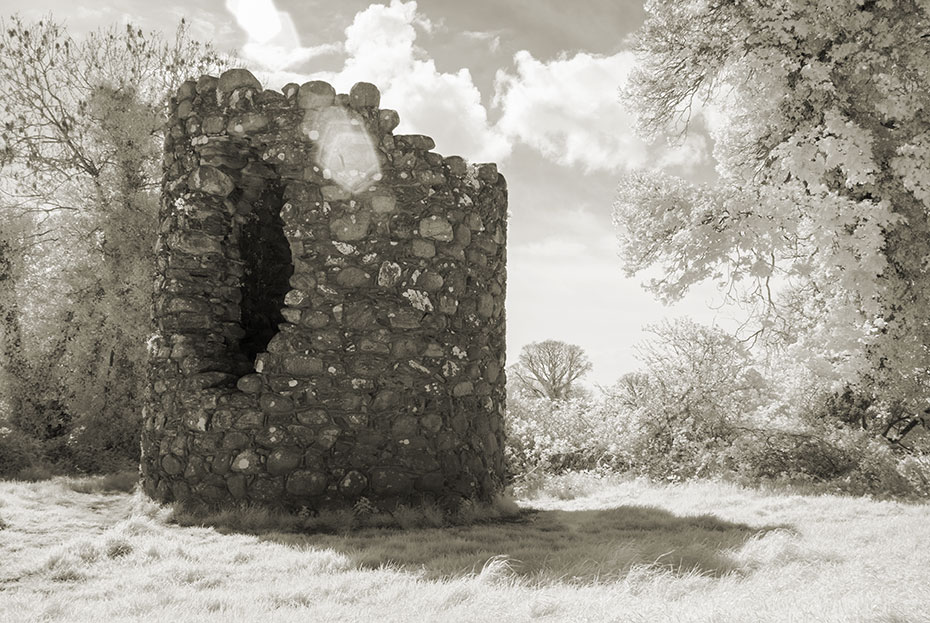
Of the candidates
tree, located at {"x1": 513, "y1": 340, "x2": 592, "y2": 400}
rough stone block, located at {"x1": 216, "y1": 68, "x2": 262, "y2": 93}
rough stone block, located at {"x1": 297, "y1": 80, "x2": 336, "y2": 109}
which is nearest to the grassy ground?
rough stone block, located at {"x1": 297, "y1": 80, "x2": 336, "y2": 109}

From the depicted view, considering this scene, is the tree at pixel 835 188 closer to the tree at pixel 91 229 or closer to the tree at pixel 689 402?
the tree at pixel 689 402

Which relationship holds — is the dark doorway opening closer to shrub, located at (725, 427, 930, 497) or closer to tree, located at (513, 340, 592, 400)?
shrub, located at (725, 427, 930, 497)

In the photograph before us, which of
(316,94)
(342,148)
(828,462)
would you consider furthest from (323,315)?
(828,462)

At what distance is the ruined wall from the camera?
6445 mm

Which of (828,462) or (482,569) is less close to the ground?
(828,462)

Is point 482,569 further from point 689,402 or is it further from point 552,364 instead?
point 552,364

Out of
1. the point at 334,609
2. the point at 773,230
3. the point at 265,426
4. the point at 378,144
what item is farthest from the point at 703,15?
the point at 334,609

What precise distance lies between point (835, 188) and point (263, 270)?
22.8ft

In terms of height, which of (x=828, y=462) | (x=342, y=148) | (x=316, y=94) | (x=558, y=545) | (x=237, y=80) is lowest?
(x=558, y=545)

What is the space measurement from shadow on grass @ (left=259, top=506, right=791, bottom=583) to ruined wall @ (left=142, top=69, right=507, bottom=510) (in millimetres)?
858

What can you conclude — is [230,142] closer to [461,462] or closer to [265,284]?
[265,284]

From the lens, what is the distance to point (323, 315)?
6.55m

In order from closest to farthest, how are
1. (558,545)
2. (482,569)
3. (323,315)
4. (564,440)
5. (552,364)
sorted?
(482,569) → (558,545) → (323,315) → (564,440) → (552,364)

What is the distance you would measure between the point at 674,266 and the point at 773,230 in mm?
2277
